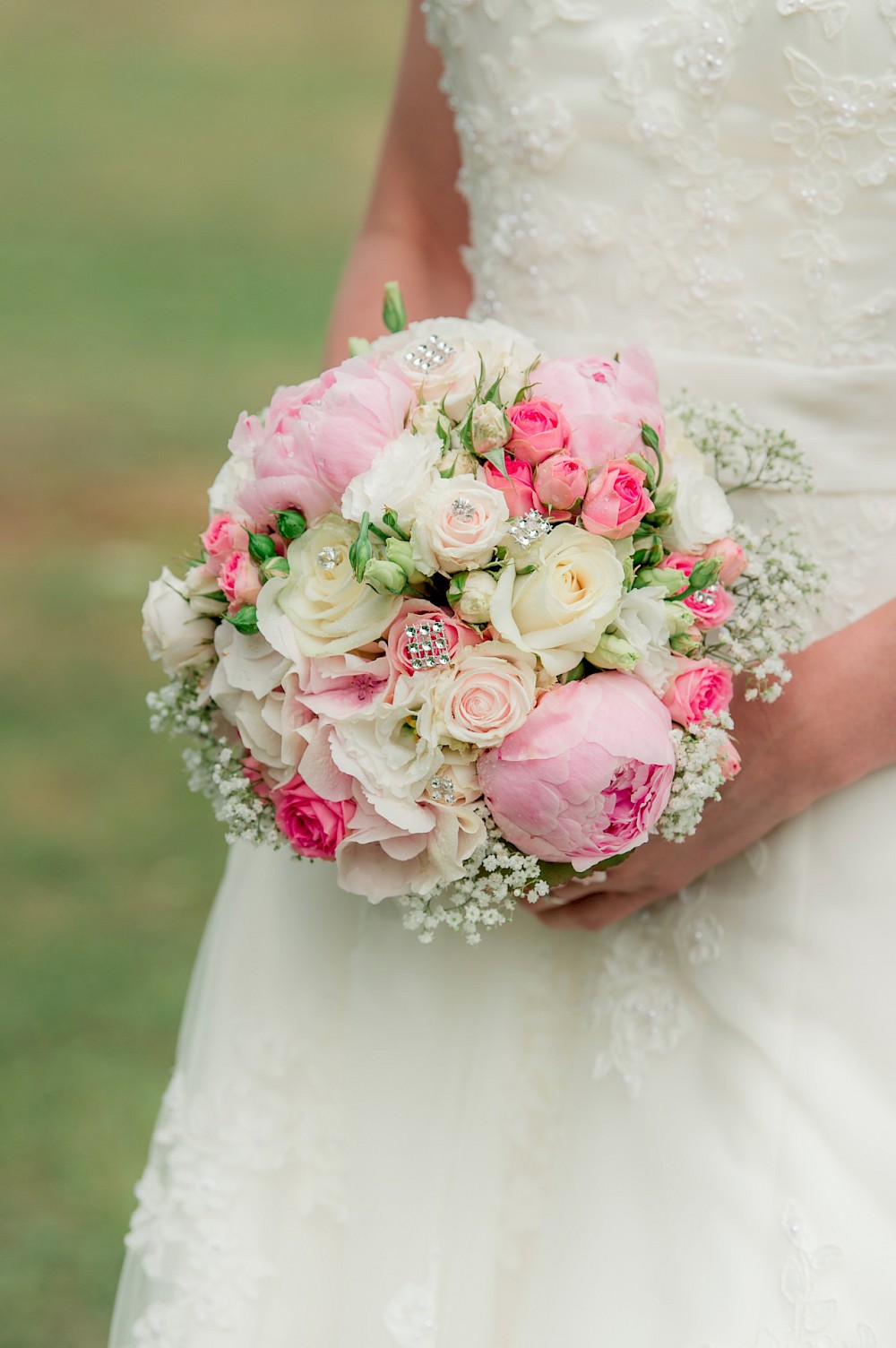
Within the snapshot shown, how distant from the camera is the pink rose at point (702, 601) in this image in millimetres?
1404

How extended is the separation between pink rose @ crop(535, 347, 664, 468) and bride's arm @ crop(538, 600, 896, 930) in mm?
328

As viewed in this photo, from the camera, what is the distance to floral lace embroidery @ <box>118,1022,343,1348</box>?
175 cm

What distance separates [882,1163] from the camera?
4.74 feet

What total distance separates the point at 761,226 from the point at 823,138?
121 mm

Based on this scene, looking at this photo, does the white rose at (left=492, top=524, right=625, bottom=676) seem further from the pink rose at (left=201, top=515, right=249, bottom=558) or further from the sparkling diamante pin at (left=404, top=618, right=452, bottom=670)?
the pink rose at (left=201, top=515, right=249, bottom=558)

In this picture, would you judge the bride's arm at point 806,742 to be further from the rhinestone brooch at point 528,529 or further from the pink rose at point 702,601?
the rhinestone brooch at point 528,529

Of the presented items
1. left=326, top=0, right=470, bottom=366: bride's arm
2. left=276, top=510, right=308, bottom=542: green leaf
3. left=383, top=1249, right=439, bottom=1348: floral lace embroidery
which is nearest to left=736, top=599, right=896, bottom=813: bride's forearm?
left=276, top=510, right=308, bottom=542: green leaf

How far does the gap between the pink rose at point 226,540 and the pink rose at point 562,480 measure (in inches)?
12.4

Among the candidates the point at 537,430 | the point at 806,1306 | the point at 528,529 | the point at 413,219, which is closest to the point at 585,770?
the point at 528,529

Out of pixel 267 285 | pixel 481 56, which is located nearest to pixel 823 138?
pixel 481 56

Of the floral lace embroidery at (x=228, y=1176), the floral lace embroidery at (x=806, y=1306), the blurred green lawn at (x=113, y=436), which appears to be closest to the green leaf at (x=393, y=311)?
the floral lace embroidery at (x=228, y=1176)

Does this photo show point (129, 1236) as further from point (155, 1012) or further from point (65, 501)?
point (65, 501)

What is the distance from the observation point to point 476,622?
4.33 ft

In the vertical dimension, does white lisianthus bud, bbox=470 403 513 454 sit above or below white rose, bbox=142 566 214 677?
above
